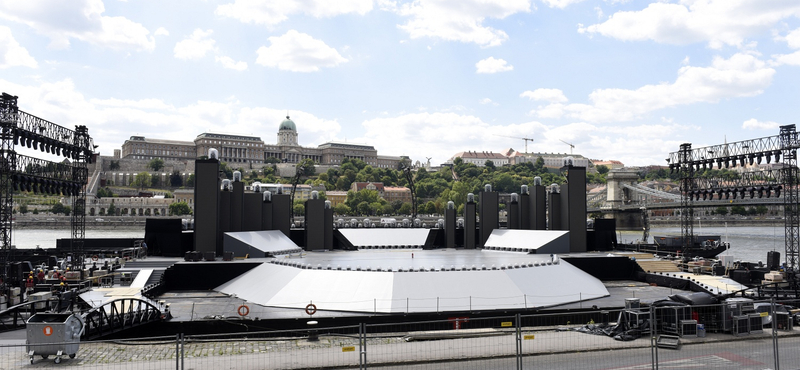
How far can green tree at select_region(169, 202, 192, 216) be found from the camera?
6442 inches

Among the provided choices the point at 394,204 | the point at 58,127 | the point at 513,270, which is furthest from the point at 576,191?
the point at 394,204

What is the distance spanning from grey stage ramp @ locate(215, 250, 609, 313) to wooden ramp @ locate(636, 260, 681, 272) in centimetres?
927

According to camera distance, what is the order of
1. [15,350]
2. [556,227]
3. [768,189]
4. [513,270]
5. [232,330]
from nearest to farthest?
[15,350] < [232,330] < [513,270] < [768,189] < [556,227]

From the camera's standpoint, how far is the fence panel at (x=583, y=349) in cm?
1633

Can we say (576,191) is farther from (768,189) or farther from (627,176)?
(627,176)

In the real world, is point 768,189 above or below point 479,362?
above

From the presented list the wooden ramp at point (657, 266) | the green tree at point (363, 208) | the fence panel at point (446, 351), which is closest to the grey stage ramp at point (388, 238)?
the wooden ramp at point (657, 266)

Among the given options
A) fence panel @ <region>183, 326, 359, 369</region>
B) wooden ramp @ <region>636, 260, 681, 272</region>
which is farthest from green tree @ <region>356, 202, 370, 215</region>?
fence panel @ <region>183, 326, 359, 369</region>

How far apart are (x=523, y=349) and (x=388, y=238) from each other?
3511 centimetres

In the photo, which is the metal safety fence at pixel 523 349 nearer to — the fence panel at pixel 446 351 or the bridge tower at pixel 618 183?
the fence panel at pixel 446 351

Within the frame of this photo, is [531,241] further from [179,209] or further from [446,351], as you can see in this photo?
[179,209]

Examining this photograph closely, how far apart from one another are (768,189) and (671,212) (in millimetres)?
157931

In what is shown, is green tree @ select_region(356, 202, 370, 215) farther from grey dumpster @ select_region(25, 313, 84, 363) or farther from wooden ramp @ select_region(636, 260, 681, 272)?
grey dumpster @ select_region(25, 313, 84, 363)

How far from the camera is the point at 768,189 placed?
144ft
